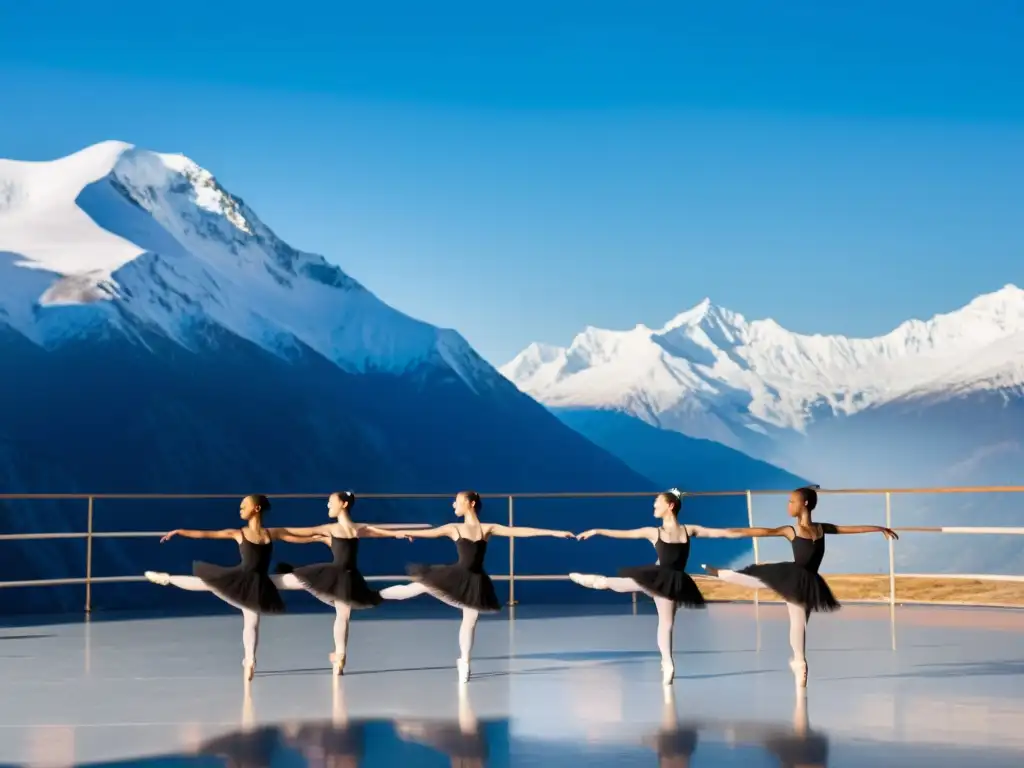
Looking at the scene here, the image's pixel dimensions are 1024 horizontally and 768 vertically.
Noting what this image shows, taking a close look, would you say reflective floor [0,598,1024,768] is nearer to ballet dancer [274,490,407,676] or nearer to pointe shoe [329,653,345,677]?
pointe shoe [329,653,345,677]

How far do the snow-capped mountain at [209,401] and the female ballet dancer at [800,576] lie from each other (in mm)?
61308

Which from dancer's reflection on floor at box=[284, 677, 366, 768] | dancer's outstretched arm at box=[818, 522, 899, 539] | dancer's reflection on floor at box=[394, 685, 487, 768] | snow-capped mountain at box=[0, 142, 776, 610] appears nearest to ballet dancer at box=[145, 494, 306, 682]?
dancer's reflection on floor at box=[284, 677, 366, 768]

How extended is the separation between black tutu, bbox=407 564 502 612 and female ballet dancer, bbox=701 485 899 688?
4.01ft

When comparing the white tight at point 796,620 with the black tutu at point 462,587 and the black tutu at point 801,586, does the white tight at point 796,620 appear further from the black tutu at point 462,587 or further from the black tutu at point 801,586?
the black tutu at point 462,587

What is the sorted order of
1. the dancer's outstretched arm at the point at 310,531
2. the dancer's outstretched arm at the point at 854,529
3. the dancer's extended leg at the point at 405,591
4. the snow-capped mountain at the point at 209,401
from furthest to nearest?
the snow-capped mountain at the point at 209,401 < the dancer's extended leg at the point at 405,591 < the dancer's outstretched arm at the point at 310,531 < the dancer's outstretched arm at the point at 854,529

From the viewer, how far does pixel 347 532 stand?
8258 mm

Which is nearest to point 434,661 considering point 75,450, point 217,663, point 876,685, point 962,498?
point 217,663

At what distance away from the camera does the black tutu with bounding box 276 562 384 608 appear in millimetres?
8148

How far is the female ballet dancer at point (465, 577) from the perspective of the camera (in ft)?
26.6

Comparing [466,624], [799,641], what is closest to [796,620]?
[799,641]

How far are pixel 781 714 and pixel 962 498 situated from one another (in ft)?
336

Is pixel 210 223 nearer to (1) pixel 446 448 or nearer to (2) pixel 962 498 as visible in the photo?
(1) pixel 446 448

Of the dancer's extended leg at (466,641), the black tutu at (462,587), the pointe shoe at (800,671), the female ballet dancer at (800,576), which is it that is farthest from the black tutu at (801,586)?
the dancer's extended leg at (466,641)

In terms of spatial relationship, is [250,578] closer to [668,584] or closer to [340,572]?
[340,572]
